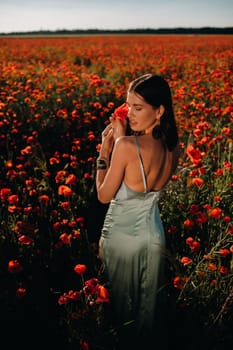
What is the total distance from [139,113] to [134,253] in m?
0.71

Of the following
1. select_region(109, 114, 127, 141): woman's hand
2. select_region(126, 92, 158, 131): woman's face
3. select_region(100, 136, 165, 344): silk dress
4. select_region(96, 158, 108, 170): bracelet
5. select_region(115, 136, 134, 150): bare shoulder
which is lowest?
select_region(100, 136, 165, 344): silk dress

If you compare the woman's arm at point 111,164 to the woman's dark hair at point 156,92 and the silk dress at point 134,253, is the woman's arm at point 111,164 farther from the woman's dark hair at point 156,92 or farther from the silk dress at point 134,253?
the woman's dark hair at point 156,92

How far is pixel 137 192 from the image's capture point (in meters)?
1.51

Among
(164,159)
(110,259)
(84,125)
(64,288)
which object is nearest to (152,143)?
(164,159)

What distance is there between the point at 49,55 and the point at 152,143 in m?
14.2

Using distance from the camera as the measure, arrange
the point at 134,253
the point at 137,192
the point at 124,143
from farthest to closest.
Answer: the point at 134,253 → the point at 137,192 → the point at 124,143

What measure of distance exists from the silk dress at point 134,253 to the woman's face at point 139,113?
19cm

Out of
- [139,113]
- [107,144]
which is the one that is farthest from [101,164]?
[139,113]

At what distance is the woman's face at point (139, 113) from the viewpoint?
1389 mm

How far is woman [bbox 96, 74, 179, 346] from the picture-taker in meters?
1.39

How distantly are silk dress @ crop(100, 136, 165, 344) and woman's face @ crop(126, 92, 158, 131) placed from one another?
0.19 meters

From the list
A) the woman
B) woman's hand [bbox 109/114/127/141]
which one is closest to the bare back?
the woman

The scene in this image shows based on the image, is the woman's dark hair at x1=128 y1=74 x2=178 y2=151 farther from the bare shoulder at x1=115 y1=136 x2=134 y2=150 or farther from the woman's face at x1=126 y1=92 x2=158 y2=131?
the bare shoulder at x1=115 y1=136 x2=134 y2=150

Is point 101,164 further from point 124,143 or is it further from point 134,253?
point 134,253
